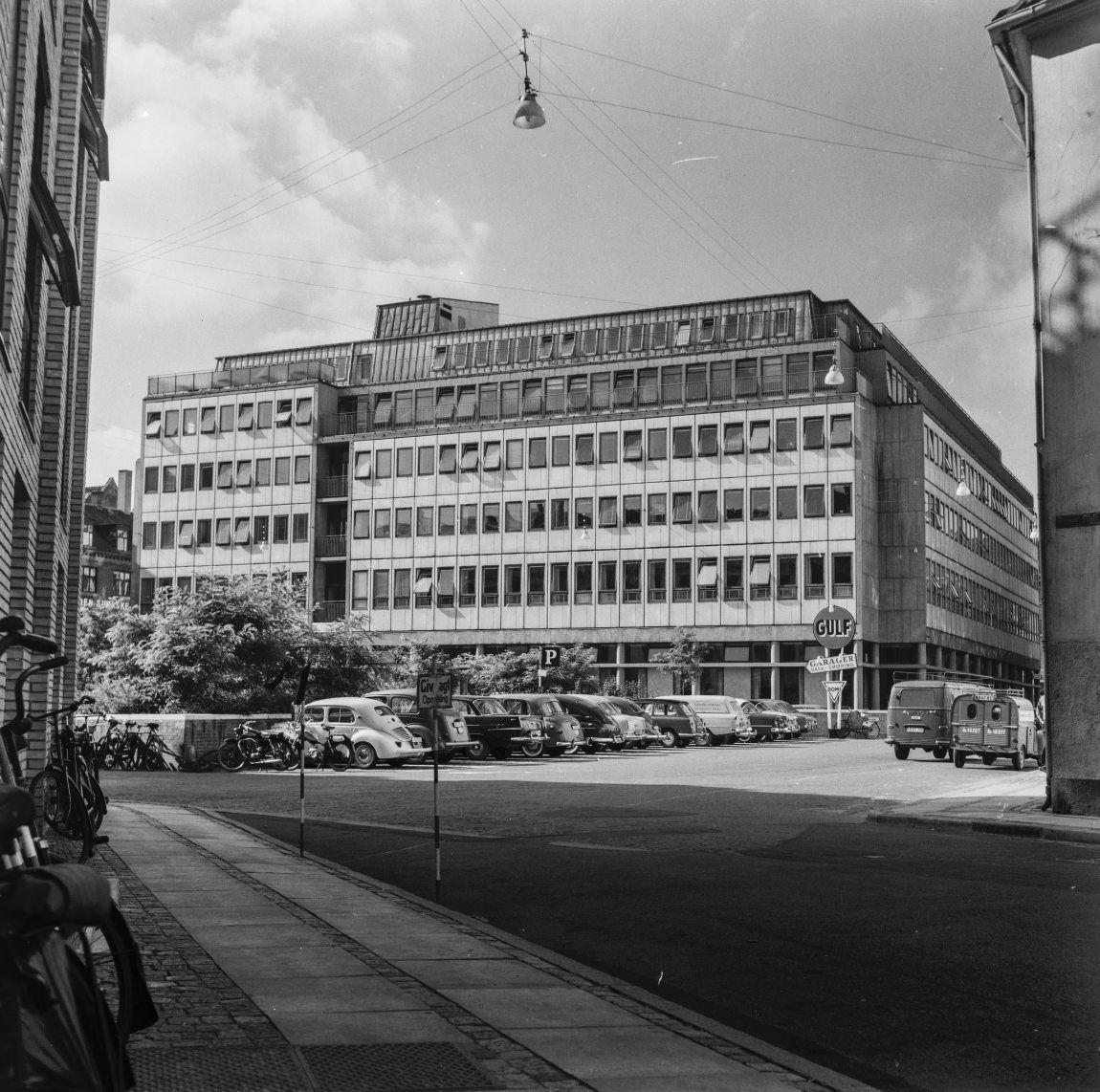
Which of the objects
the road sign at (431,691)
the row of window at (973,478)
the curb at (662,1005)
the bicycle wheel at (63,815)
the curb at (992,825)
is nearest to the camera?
the curb at (662,1005)

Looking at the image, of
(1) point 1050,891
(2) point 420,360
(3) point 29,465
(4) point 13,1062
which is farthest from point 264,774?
(2) point 420,360

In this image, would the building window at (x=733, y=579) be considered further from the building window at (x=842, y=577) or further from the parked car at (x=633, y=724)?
the parked car at (x=633, y=724)

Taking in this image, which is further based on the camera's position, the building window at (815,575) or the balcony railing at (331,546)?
the balcony railing at (331,546)

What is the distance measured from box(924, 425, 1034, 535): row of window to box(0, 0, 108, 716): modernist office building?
2423 inches

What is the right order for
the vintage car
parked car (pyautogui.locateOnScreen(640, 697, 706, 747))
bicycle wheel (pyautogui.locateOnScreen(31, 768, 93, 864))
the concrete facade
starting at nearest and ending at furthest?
bicycle wheel (pyautogui.locateOnScreen(31, 768, 93, 864))
the concrete facade
the vintage car
parked car (pyautogui.locateOnScreen(640, 697, 706, 747))

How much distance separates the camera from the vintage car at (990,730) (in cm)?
3350

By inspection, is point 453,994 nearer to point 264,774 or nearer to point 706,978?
point 706,978

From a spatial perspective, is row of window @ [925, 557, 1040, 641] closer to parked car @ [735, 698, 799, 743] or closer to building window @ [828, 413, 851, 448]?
building window @ [828, 413, 851, 448]

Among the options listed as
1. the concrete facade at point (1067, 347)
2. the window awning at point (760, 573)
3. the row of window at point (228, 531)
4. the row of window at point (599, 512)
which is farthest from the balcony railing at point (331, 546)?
the concrete facade at point (1067, 347)

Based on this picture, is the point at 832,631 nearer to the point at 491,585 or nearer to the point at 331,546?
the point at 491,585

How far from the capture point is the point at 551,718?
4044 cm

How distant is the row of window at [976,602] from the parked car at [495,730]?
4306cm

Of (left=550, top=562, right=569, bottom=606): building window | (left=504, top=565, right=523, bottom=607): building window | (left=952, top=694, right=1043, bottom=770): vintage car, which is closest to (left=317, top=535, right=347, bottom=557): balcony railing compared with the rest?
(left=504, top=565, right=523, bottom=607): building window

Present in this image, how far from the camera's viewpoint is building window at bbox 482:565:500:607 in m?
80.4
